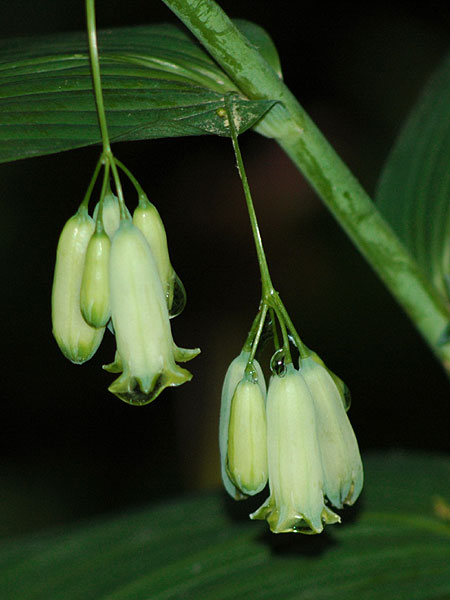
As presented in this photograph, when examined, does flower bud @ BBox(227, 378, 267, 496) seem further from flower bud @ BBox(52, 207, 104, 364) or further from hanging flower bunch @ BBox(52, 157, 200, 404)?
flower bud @ BBox(52, 207, 104, 364)

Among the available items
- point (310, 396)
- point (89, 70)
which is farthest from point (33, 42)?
point (310, 396)

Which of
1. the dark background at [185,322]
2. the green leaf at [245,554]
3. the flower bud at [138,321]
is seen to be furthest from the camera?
the dark background at [185,322]

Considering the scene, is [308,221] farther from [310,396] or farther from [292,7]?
[310,396]

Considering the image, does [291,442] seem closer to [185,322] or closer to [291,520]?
[291,520]

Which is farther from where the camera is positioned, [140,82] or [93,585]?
[93,585]

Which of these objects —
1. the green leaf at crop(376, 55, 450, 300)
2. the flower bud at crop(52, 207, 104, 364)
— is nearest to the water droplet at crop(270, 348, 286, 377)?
the flower bud at crop(52, 207, 104, 364)

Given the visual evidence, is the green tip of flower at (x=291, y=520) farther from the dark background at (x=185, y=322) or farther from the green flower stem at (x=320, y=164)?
the dark background at (x=185, y=322)

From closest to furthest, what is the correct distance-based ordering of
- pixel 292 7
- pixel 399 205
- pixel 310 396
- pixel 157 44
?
pixel 310 396
pixel 157 44
pixel 399 205
pixel 292 7

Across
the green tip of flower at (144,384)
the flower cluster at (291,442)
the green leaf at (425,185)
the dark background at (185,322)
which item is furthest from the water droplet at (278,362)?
the dark background at (185,322)
